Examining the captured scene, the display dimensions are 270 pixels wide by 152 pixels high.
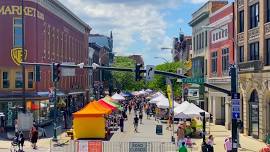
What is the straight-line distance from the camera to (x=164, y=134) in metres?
43.5

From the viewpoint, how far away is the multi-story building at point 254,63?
125ft

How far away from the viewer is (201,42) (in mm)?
65438

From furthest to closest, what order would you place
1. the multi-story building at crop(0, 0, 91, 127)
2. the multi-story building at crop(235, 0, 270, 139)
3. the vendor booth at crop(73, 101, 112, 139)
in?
1. the multi-story building at crop(0, 0, 91, 127)
2. the vendor booth at crop(73, 101, 112, 139)
3. the multi-story building at crop(235, 0, 270, 139)

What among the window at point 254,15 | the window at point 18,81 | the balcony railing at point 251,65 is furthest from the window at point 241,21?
the window at point 18,81

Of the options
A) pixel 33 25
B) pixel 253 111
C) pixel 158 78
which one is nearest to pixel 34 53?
pixel 33 25

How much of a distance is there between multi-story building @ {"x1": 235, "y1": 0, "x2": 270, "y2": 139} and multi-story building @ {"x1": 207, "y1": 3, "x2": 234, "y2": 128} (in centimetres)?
449

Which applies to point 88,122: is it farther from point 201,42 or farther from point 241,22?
point 201,42

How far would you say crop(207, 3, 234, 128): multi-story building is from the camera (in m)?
49.4

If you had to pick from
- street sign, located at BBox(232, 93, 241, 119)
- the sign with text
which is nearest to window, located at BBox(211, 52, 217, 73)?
the sign with text

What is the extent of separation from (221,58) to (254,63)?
1421 cm

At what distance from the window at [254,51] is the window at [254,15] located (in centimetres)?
145

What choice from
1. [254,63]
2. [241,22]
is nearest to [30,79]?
[241,22]

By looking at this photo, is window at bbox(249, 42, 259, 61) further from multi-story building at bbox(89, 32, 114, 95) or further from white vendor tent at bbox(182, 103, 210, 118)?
multi-story building at bbox(89, 32, 114, 95)

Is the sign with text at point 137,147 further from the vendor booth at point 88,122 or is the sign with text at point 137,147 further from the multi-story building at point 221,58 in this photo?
the multi-story building at point 221,58
